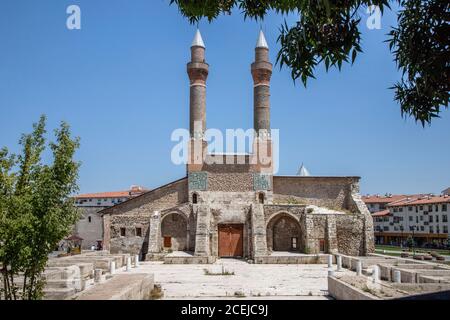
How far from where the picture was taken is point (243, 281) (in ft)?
60.6

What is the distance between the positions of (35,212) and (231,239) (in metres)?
22.8

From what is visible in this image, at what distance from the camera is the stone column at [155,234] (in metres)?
29.1

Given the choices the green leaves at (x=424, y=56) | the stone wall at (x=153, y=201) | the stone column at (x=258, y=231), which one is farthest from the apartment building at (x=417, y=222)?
the green leaves at (x=424, y=56)

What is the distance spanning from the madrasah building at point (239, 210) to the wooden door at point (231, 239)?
Answer: 73 mm

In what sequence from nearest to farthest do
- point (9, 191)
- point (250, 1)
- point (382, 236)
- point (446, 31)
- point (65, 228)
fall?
1. point (446, 31)
2. point (250, 1)
3. point (65, 228)
4. point (9, 191)
5. point (382, 236)

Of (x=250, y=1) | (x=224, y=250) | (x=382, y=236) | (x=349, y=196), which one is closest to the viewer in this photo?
(x=250, y=1)

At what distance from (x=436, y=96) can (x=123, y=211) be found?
1122 inches

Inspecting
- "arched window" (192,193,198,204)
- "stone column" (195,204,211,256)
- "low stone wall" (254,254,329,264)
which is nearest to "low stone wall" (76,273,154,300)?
"stone column" (195,204,211,256)

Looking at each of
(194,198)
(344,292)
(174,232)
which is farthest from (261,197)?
(344,292)

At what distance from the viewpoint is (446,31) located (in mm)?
5336

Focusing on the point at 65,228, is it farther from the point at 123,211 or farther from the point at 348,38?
the point at 123,211

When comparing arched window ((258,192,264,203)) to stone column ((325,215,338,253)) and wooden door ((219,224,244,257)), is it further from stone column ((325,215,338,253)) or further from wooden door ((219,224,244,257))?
stone column ((325,215,338,253))
